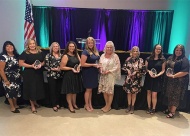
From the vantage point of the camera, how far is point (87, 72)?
3.74 meters

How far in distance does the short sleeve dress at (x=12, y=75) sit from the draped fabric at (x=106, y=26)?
146 inches

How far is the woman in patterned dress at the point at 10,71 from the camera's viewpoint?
3.54 meters

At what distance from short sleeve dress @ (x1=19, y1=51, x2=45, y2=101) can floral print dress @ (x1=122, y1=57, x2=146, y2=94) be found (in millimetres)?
1782

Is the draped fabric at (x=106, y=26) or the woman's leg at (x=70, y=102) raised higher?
the draped fabric at (x=106, y=26)

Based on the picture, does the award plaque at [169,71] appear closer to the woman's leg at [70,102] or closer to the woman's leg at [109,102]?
the woman's leg at [109,102]

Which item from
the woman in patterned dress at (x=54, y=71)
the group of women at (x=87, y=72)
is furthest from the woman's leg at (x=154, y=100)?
the woman in patterned dress at (x=54, y=71)

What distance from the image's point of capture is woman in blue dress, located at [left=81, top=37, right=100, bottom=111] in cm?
365

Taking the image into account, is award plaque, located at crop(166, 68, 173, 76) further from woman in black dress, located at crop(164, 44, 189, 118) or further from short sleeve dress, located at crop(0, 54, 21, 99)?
short sleeve dress, located at crop(0, 54, 21, 99)

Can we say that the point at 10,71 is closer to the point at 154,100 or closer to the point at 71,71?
the point at 71,71

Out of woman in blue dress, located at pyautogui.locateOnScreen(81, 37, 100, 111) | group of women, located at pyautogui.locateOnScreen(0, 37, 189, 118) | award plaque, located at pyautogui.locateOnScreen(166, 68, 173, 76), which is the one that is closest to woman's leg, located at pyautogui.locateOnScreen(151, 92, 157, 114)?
group of women, located at pyautogui.locateOnScreen(0, 37, 189, 118)

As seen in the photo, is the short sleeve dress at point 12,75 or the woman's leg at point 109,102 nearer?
the short sleeve dress at point 12,75

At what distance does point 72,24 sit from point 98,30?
3.54 ft

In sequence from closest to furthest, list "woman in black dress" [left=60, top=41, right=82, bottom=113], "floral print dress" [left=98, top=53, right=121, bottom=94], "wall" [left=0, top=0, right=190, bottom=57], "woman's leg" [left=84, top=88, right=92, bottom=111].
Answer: "woman in black dress" [left=60, top=41, right=82, bottom=113]
"floral print dress" [left=98, top=53, right=121, bottom=94]
"woman's leg" [left=84, top=88, right=92, bottom=111]
"wall" [left=0, top=0, right=190, bottom=57]

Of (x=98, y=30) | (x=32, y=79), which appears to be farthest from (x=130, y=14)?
(x=32, y=79)
